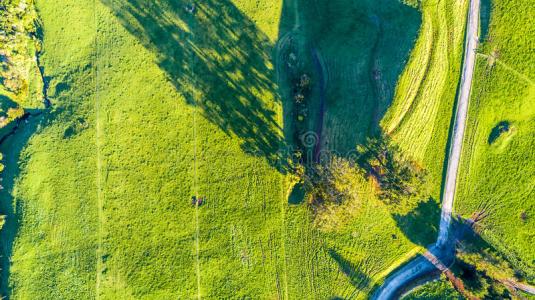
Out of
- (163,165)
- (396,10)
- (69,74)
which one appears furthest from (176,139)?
(396,10)

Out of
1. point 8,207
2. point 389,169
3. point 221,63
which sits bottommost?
point 8,207

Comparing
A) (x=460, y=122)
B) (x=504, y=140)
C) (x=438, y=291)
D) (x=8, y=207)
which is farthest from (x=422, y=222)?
(x=8, y=207)

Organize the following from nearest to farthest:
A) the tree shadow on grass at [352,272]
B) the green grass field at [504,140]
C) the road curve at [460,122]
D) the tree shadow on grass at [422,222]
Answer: the green grass field at [504,140] → the road curve at [460,122] → the tree shadow on grass at [422,222] → the tree shadow on grass at [352,272]

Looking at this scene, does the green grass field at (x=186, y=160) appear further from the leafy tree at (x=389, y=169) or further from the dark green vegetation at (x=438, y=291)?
the dark green vegetation at (x=438, y=291)

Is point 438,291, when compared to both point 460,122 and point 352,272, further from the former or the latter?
point 460,122

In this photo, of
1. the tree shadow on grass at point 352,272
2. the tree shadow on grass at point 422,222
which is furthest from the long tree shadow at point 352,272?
the tree shadow on grass at point 422,222
